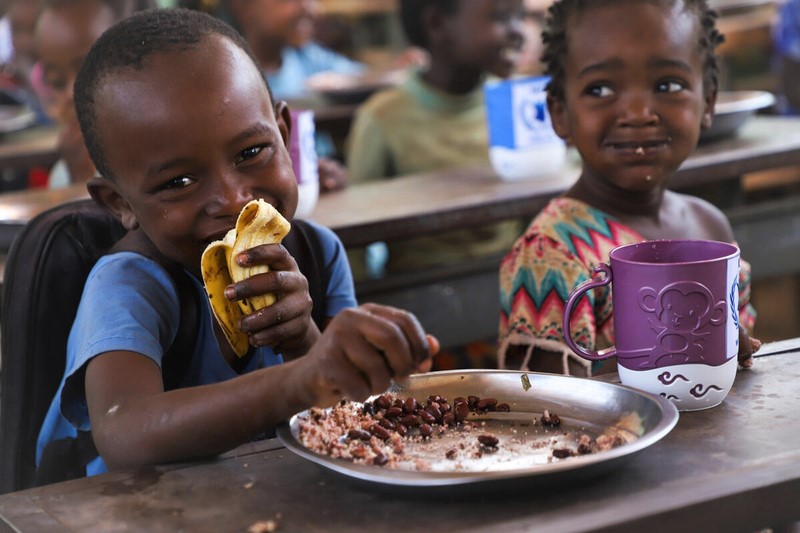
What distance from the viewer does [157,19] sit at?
147 centimetres

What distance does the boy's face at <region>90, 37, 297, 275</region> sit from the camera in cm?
139

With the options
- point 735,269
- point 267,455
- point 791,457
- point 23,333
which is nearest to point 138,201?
point 23,333

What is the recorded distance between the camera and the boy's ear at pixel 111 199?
5.02 feet

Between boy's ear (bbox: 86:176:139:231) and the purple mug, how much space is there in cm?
69

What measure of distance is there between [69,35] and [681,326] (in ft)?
8.77

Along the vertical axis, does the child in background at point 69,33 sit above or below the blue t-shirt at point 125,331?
above

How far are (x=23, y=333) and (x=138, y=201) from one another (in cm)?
32

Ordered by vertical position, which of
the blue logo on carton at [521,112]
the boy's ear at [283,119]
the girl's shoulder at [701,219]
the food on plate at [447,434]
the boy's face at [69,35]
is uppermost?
the boy's face at [69,35]

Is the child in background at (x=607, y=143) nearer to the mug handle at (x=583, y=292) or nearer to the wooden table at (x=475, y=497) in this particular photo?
the mug handle at (x=583, y=292)

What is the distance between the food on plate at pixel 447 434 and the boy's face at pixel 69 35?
242cm

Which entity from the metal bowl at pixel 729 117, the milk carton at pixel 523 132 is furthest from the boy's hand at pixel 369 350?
the metal bowl at pixel 729 117

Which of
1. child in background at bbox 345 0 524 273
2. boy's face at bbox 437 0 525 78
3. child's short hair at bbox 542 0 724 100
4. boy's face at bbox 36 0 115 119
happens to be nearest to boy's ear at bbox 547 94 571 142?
child's short hair at bbox 542 0 724 100

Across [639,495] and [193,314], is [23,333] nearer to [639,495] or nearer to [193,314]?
[193,314]

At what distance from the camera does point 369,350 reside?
3.38 feet
